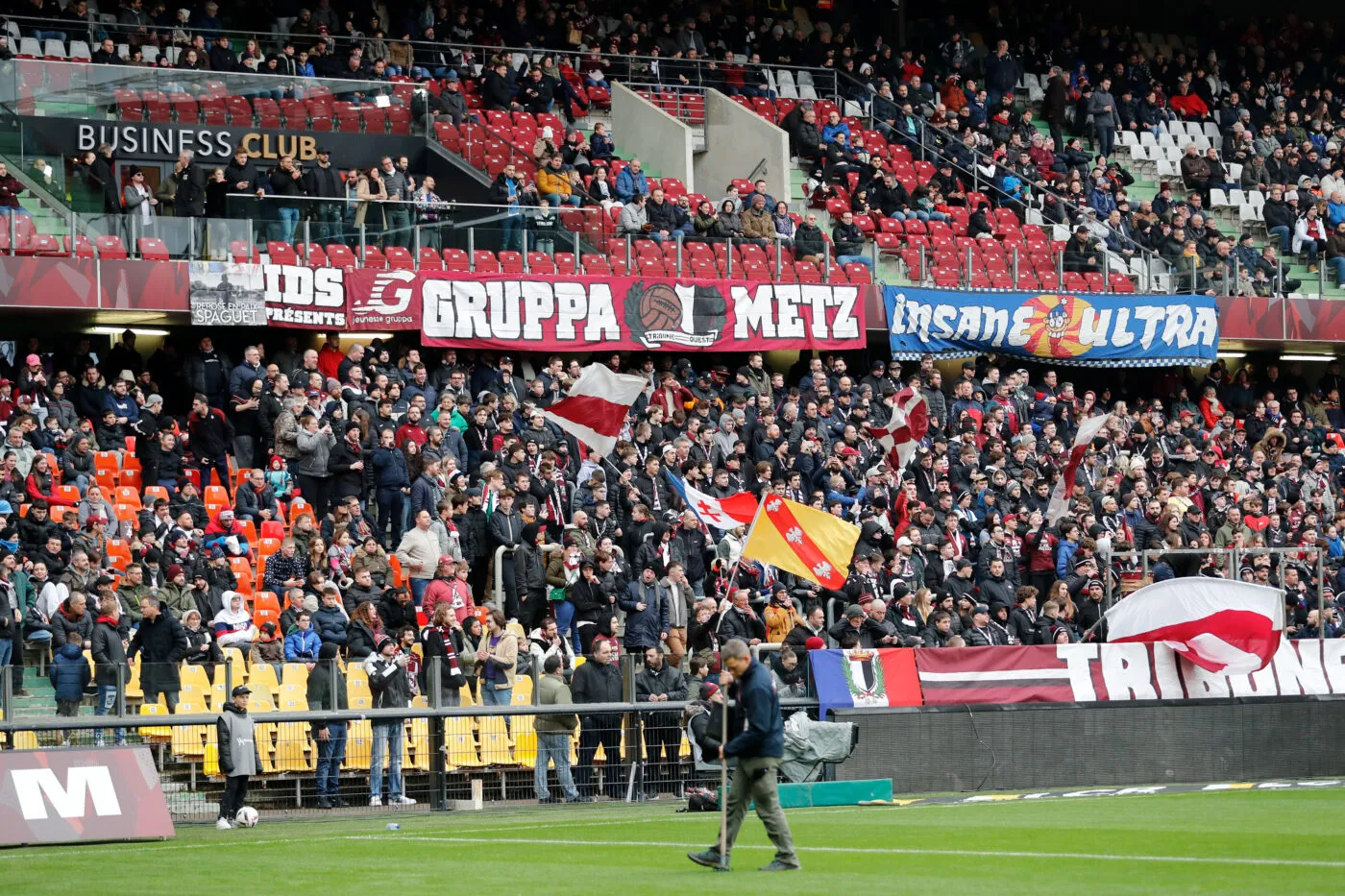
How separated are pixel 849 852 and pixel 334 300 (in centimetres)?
1695

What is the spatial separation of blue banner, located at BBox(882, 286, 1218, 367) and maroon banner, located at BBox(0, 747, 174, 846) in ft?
63.5

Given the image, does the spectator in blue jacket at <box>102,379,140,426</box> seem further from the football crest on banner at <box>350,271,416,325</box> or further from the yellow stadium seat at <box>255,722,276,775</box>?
the yellow stadium seat at <box>255,722,276,775</box>

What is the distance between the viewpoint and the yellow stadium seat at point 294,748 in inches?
736

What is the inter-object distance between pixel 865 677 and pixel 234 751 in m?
6.68

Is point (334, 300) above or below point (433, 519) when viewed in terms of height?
above

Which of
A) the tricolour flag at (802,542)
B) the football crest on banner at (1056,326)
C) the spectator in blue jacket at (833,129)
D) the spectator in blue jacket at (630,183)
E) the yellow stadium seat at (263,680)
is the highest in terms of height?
the spectator in blue jacket at (833,129)

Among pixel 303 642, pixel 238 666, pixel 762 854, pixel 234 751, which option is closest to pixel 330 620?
pixel 303 642

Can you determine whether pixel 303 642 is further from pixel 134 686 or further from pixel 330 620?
pixel 134 686

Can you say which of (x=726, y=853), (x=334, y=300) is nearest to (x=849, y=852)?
(x=726, y=853)

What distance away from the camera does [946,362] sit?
36.3m

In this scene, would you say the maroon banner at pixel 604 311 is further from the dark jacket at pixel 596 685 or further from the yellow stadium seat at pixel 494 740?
the yellow stadium seat at pixel 494 740

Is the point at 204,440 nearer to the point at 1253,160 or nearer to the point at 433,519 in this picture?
the point at 433,519

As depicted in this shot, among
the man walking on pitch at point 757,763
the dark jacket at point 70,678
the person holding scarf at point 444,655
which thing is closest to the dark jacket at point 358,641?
the person holding scarf at point 444,655

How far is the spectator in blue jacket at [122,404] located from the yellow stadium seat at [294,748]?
827cm
